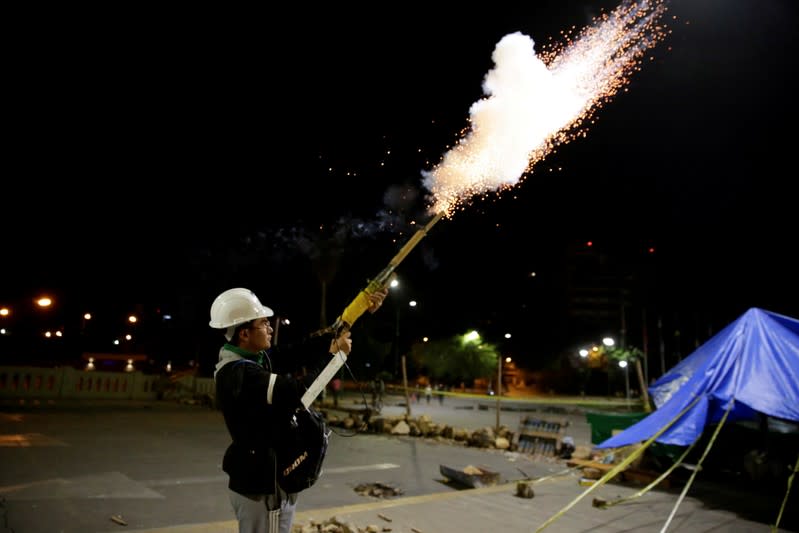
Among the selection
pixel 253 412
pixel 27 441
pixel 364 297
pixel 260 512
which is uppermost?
pixel 364 297

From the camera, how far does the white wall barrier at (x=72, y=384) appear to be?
63.9ft

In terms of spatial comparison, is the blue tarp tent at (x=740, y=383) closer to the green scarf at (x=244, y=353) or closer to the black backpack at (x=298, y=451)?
the black backpack at (x=298, y=451)

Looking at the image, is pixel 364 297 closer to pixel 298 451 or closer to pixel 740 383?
pixel 298 451

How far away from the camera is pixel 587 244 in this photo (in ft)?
158

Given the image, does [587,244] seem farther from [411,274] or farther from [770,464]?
[770,464]

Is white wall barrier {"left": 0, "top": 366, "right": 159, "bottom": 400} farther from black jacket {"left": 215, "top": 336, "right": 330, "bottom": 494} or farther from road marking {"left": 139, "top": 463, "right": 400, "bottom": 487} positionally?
black jacket {"left": 215, "top": 336, "right": 330, "bottom": 494}

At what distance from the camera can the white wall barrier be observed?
766 inches

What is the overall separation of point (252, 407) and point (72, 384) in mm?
21909

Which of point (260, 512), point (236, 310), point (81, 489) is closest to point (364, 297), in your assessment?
point (236, 310)

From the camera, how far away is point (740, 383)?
8.45m

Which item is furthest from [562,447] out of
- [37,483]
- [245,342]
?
[245,342]

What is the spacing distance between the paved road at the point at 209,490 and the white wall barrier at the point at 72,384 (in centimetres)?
688

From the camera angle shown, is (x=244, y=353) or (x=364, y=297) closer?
(x=244, y=353)

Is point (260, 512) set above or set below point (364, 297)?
below
